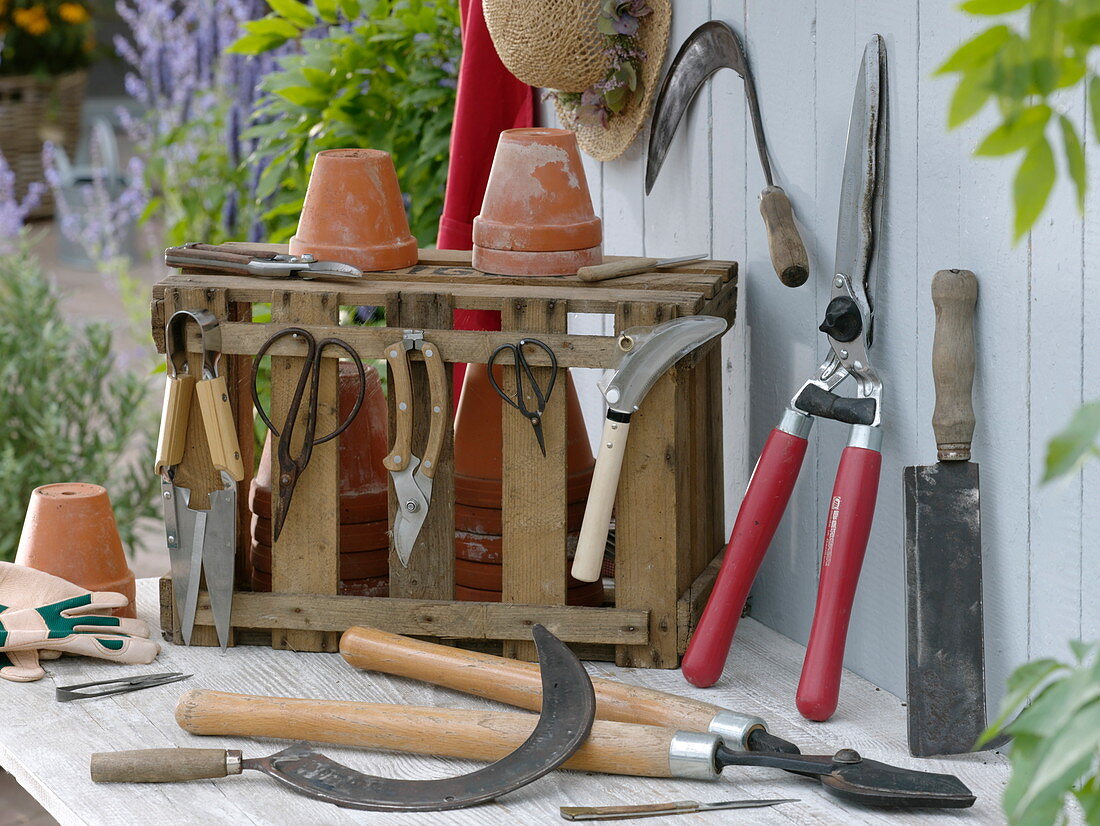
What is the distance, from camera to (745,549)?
116 centimetres

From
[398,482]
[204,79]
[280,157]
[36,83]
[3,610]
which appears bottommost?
[3,610]

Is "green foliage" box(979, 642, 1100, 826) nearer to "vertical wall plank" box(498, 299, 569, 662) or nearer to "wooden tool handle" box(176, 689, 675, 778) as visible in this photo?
Result: "wooden tool handle" box(176, 689, 675, 778)

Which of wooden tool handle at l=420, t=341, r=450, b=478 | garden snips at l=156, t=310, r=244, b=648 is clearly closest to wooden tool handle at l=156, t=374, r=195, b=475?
garden snips at l=156, t=310, r=244, b=648

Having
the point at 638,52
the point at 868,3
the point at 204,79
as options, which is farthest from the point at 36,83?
the point at 868,3

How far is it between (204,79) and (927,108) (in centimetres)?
259

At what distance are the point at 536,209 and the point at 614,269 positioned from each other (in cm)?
9

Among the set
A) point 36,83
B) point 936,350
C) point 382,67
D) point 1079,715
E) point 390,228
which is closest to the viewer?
point 1079,715

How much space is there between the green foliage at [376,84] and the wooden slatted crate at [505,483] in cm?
79

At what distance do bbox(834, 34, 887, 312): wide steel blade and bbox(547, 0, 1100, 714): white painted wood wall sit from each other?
0.01 metres

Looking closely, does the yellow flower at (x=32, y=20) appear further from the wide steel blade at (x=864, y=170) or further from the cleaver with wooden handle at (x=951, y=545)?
A: the cleaver with wooden handle at (x=951, y=545)

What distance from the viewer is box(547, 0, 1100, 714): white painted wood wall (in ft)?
3.20

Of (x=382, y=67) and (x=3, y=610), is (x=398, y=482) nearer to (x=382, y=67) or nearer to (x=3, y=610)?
(x=3, y=610)

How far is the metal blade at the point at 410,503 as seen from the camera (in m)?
1.22

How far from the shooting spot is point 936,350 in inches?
40.9
